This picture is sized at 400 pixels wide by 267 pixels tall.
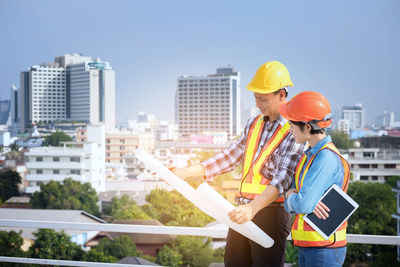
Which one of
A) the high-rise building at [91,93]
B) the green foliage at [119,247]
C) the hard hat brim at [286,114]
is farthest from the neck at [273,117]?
the high-rise building at [91,93]

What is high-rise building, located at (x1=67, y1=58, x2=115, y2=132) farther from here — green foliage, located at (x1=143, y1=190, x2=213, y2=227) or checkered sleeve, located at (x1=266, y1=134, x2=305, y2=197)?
checkered sleeve, located at (x1=266, y1=134, x2=305, y2=197)

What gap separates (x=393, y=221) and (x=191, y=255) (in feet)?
27.5

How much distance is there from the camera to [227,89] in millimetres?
53344

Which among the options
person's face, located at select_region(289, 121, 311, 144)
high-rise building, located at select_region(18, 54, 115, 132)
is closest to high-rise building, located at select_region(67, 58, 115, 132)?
high-rise building, located at select_region(18, 54, 115, 132)

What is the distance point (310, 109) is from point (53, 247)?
16799 millimetres

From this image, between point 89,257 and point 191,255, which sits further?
point 191,255

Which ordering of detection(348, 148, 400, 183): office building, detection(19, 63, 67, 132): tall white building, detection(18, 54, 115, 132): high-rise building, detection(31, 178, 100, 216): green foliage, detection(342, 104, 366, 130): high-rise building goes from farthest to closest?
detection(342, 104, 366, 130): high-rise building < detection(19, 63, 67, 132): tall white building < detection(18, 54, 115, 132): high-rise building < detection(348, 148, 400, 183): office building < detection(31, 178, 100, 216): green foliage

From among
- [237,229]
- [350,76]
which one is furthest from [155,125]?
[237,229]

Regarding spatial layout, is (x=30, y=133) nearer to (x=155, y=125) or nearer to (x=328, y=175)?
(x=155, y=125)

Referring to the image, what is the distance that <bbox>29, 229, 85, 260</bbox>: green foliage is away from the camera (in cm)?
1591

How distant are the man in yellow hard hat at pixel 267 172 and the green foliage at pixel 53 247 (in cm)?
1594

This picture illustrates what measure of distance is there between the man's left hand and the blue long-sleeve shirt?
9cm

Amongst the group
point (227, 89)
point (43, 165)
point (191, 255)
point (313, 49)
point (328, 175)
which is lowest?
point (191, 255)

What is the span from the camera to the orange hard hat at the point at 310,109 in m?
0.85
